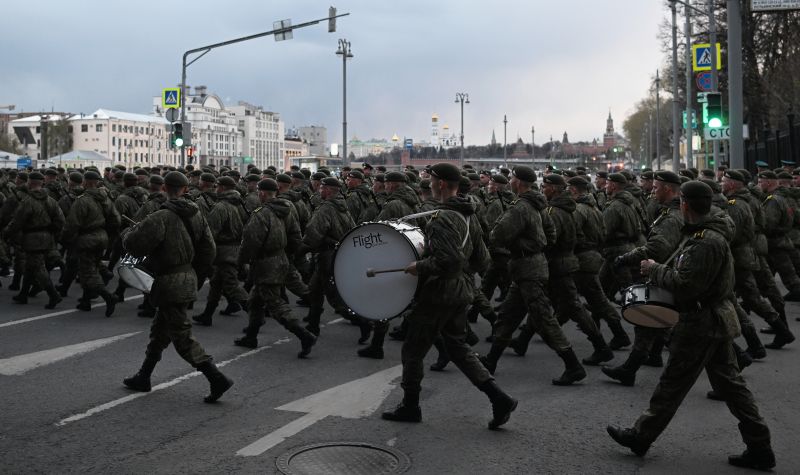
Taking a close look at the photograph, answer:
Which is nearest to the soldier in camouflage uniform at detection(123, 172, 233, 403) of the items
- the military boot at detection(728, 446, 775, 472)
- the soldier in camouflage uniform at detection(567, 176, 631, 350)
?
the military boot at detection(728, 446, 775, 472)

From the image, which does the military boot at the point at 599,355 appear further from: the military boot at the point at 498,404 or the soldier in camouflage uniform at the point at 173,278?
the soldier in camouflage uniform at the point at 173,278

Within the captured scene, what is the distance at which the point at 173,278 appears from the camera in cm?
757

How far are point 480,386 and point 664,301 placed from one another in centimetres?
155

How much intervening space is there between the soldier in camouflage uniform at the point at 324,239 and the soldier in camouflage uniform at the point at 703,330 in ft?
16.8

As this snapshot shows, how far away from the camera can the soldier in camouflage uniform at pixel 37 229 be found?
12.6 m

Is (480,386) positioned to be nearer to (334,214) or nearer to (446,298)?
(446,298)

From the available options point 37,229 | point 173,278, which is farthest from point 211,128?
point 173,278

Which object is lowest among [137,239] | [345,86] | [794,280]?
[794,280]

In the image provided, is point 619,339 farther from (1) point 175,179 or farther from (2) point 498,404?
(1) point 175,179

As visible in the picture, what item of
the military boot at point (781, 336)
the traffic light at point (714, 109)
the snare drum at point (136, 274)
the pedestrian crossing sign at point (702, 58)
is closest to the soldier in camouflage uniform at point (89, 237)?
the snare drum at point (136, 274)

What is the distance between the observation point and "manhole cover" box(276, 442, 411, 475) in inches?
231

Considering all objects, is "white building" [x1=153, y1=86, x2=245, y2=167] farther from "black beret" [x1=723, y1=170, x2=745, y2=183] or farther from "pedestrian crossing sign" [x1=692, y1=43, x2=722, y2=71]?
"black beret" [x1=723, y1=170, x2=745, y2=183]

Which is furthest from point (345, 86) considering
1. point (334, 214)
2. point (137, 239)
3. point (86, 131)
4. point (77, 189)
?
point (86, 131)

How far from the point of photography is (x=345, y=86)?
47469 mm
